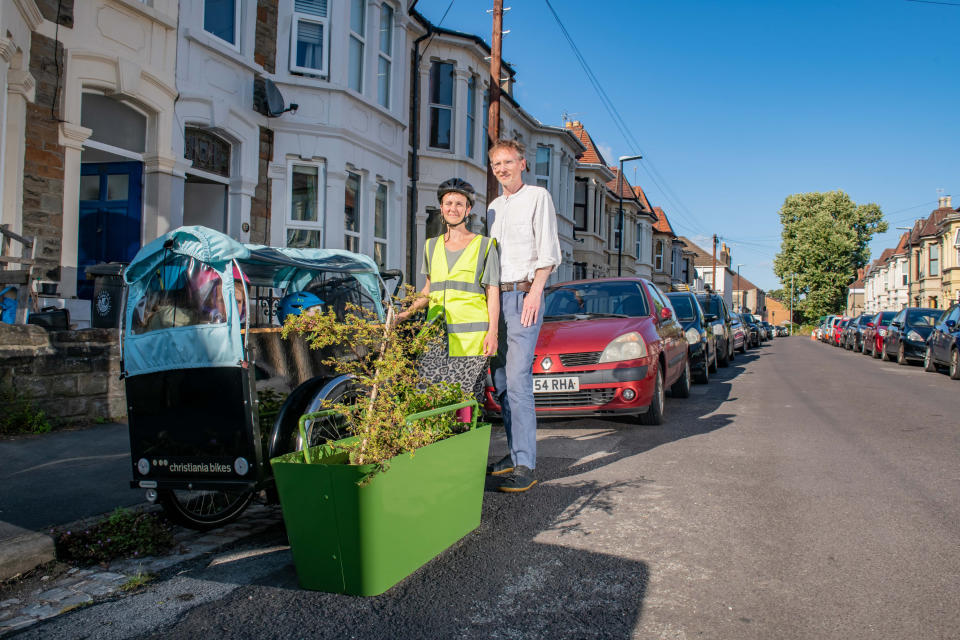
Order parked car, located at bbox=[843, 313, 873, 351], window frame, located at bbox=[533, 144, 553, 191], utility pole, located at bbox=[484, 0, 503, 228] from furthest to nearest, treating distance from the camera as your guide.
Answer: window frame, located at bbox=[533, 144, 553, 191], parked car, located at bbox=[843, 313, 873, 351], utility pole, located at bbox=[484, 0, 503, 228]

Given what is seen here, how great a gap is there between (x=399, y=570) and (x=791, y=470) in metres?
3.80

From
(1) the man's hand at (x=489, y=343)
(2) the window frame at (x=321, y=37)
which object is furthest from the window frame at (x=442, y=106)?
(1) the man's hand at (x=489, y=343)

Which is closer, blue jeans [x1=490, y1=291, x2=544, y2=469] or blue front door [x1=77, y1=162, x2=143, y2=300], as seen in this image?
blue jeans [x1=490, y1=291, x2=544, y2=469]

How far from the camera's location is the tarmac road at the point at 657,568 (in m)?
2.76

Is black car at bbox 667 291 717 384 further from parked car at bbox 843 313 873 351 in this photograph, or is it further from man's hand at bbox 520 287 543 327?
parked car at bbox 843 313 873 351

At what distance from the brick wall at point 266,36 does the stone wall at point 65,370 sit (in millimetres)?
7364

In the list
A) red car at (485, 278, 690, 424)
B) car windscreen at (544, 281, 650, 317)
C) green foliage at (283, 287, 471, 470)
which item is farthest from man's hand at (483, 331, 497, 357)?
car windscreen at (544, 281, 650, 317)

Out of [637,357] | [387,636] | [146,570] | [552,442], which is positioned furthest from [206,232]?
[637,357]

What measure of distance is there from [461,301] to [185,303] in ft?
4.88

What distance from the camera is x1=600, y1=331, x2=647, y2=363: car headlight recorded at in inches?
276

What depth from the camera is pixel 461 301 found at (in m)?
4.10

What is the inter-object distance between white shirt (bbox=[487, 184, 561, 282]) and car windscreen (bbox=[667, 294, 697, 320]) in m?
8.87

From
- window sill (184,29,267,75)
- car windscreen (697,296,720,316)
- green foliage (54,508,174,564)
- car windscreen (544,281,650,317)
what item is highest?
window sill (184,29,267,75)

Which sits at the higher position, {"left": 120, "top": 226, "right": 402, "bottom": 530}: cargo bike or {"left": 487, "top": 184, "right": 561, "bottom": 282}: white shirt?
{"left": 487, "top": 184, "right": 561, "bottom": 282}: white shirt
